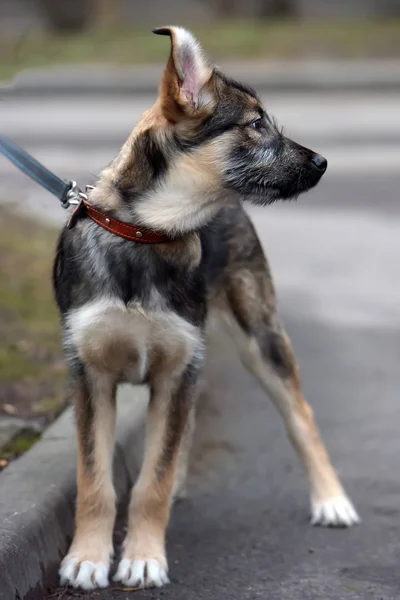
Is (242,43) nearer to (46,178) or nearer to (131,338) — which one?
(46,178)

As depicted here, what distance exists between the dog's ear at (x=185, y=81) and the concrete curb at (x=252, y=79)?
48.3ft

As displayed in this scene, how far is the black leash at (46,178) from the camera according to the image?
4.31 m

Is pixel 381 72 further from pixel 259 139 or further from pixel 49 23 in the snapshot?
pixel 259 139

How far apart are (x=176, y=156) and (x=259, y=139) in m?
0.33

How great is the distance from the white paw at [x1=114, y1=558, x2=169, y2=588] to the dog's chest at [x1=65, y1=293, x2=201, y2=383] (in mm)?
685

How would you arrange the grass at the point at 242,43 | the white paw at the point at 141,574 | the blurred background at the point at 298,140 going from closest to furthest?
1. the white paw at the point at 141,574
2. the blurred background at the point at 298,140
3. the grass at the point at 242,43

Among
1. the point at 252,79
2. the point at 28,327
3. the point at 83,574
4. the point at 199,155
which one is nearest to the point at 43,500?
the point at 83,574

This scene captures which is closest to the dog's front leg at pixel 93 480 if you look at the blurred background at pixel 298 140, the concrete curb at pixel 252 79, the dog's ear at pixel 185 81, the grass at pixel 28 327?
the blurred background at pixel 298 140

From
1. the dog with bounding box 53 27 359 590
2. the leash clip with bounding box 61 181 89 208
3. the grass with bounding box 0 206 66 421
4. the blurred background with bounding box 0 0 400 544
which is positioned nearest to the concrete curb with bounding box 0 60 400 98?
the blurred background with bounding box 0 0 400 544

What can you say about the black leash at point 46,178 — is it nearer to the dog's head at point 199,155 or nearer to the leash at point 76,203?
the leash at point 76,203

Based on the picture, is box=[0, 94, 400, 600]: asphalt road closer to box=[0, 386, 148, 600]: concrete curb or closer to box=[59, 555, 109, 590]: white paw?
box=[59, 555, 109, 590]: white paw

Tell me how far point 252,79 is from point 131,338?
50.9ft

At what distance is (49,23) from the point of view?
28.2m

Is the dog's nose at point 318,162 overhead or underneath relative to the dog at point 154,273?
overhead
